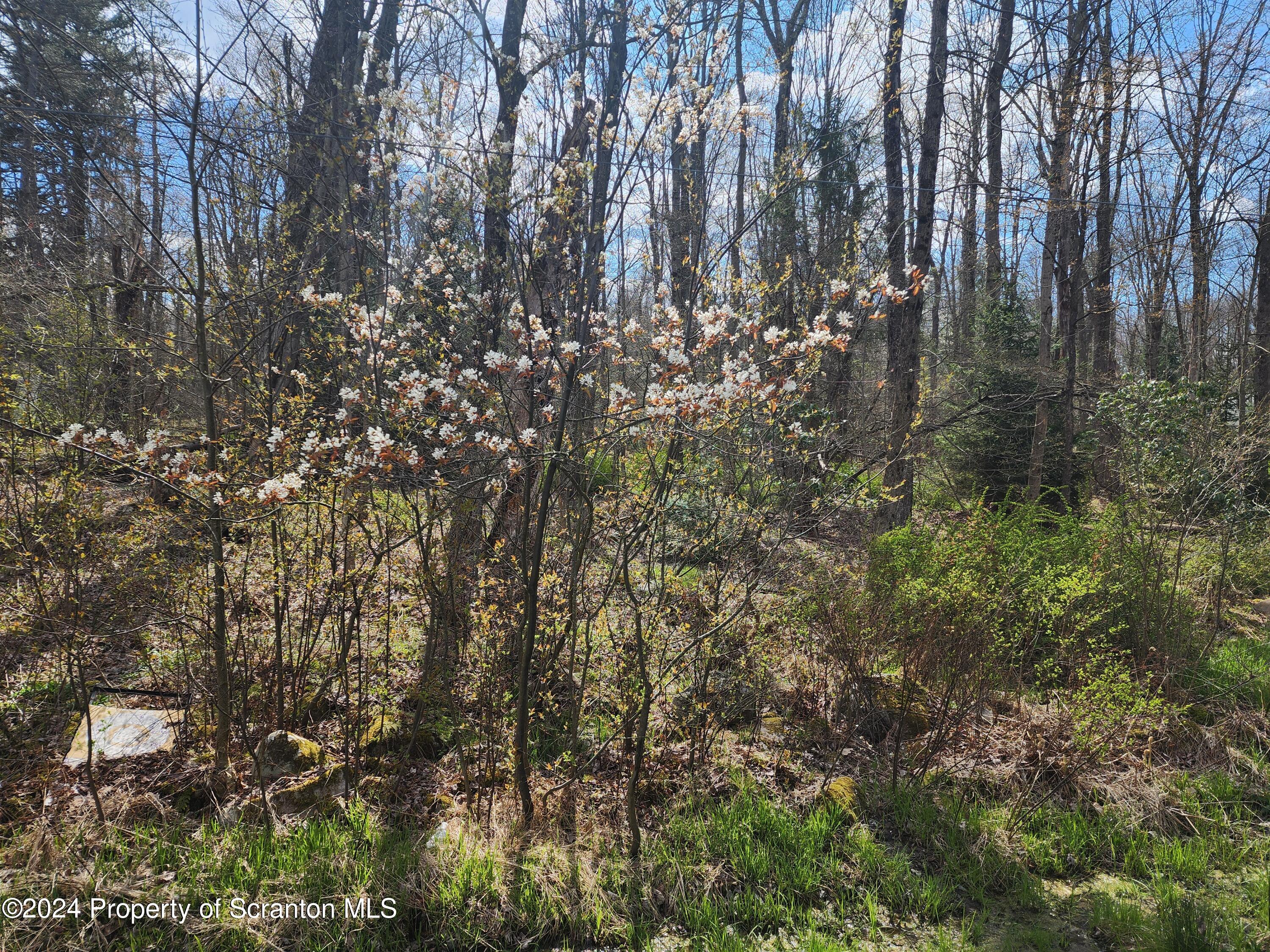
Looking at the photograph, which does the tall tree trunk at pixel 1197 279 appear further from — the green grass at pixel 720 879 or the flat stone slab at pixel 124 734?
the flat stone slab at pixel 124 734

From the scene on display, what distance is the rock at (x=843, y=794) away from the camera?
3.38 meters

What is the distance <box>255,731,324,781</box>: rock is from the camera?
10.8 ft

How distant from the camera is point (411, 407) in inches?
133

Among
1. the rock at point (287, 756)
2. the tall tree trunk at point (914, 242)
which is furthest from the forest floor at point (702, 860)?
the tall tree trunk at point (914, 242)

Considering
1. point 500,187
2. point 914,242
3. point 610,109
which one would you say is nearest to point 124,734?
point 500,187

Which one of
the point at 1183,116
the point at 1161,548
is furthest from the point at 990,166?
the point at 1161,548

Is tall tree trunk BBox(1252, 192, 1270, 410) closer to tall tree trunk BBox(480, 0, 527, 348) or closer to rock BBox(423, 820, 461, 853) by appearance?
tall tree trunk BBox(480, 0, 527, 348)

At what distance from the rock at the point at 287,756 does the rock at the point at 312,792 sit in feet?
0.28

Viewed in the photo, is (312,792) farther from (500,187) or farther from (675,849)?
(500,187)

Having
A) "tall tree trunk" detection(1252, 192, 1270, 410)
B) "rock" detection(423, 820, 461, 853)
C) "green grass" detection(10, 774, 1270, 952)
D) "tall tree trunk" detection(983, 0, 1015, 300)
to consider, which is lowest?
"green grass" detection(10, 774, 1270, 952)

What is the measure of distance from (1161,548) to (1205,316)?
4848mm

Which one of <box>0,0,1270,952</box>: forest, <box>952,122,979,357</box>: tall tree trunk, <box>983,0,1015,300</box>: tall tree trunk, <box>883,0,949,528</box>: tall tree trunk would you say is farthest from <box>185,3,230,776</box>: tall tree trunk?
<box>952,122,979,357</box>: tall tree trunk

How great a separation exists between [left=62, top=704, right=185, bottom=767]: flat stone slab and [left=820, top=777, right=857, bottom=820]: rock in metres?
3.64

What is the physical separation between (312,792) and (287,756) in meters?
0.27
